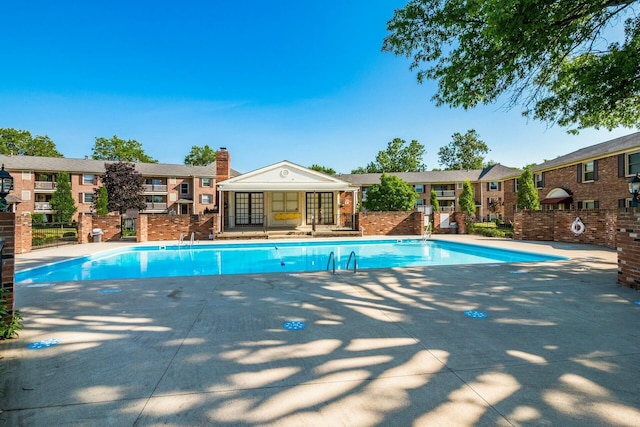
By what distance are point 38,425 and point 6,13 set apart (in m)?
15.6

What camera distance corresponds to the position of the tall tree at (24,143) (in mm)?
43125

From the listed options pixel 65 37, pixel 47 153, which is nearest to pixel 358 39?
pixel 65 37

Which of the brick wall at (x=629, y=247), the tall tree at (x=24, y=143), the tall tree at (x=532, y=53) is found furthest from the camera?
the tall tree at (x=24, y=143)

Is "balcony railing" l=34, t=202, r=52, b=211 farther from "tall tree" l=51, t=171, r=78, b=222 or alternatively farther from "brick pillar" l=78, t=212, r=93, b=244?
"brick pillar" l=78, t=212, r=93, b=244

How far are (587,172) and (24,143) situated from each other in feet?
226

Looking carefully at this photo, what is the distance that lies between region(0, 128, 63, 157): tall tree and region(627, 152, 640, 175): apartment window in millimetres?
67774

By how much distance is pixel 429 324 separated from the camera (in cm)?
381

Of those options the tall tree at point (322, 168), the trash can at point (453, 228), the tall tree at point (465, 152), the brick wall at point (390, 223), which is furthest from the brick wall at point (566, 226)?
the tall tree at point (465, 152)

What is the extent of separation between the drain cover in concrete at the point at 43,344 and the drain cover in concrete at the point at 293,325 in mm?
2576

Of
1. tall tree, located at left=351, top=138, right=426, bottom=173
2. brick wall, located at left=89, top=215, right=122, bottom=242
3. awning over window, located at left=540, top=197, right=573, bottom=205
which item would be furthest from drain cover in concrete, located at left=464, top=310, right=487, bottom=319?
tall tree, located at left=351, top=138, right=426, bottom=173

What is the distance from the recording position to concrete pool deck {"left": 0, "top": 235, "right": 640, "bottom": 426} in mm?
2104

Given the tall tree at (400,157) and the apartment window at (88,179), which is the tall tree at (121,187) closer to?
the apartment window at (88,179)

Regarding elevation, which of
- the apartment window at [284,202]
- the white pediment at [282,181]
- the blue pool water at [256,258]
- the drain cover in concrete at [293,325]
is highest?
the white pediment at [282,181]

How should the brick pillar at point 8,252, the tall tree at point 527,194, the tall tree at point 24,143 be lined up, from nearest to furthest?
1. the brick pillar at point 8,252
2. the tall tree at point 527,194
3. the tall tree at point 24,143
